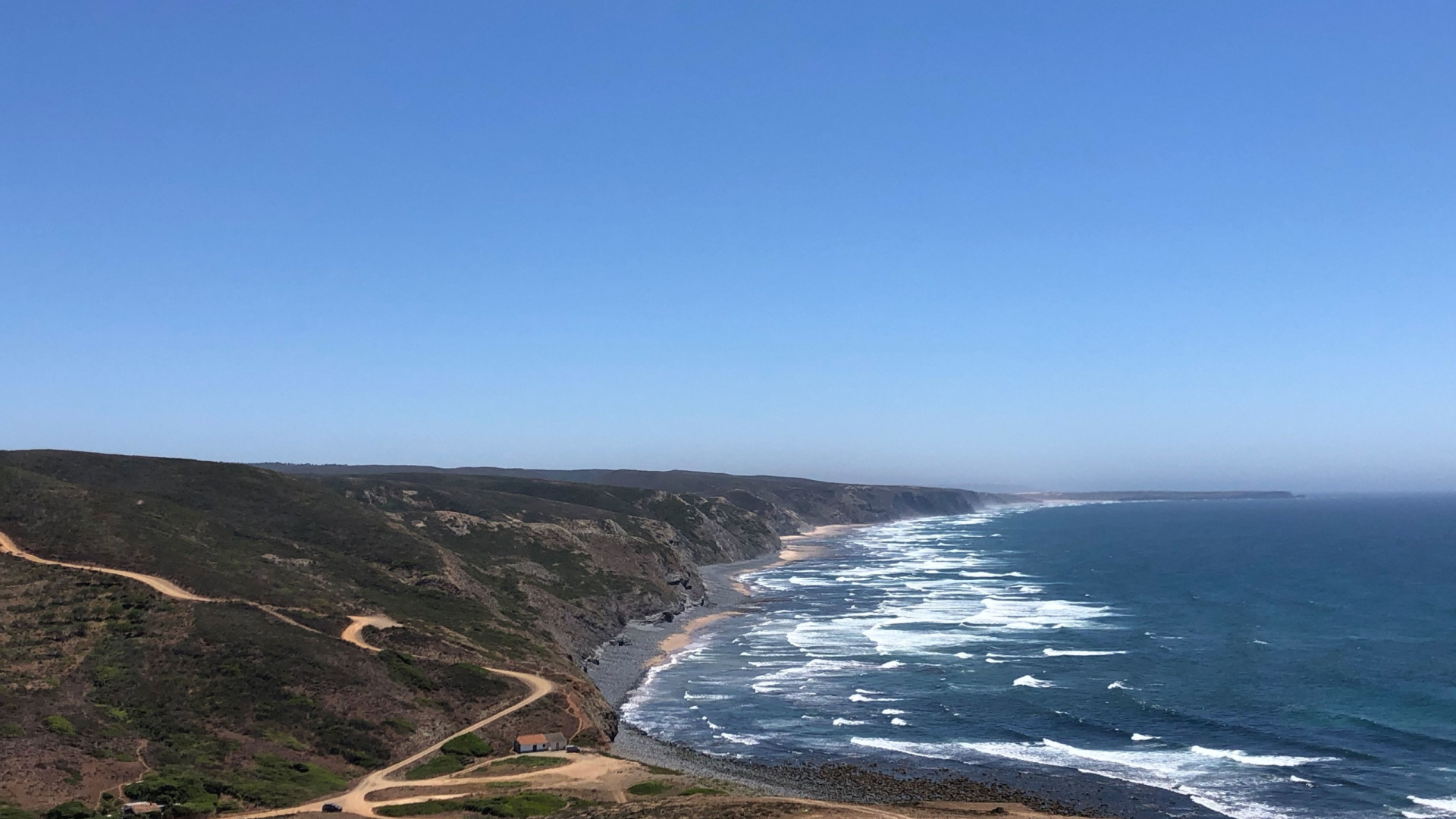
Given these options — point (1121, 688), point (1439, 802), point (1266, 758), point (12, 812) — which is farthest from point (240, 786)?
point (1121, 688)

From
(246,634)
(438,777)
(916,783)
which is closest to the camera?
(438,777)

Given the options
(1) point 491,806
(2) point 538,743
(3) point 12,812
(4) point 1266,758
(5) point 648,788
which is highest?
(3) point 12,812

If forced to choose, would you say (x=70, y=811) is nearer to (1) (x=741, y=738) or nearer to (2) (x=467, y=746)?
(2) (x=467, y=746)

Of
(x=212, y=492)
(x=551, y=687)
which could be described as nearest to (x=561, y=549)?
(x=212, y=492)

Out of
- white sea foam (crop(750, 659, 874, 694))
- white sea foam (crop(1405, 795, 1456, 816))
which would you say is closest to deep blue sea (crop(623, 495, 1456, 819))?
white sea foam (crop(1405, 795, 1456, 816))

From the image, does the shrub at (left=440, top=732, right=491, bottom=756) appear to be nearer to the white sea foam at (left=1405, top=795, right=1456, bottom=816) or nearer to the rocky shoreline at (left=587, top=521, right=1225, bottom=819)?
the rocky shoreline at (left=587, top=521, right=1225, bottom=819)

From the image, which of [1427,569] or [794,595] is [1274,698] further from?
[1427,569]
